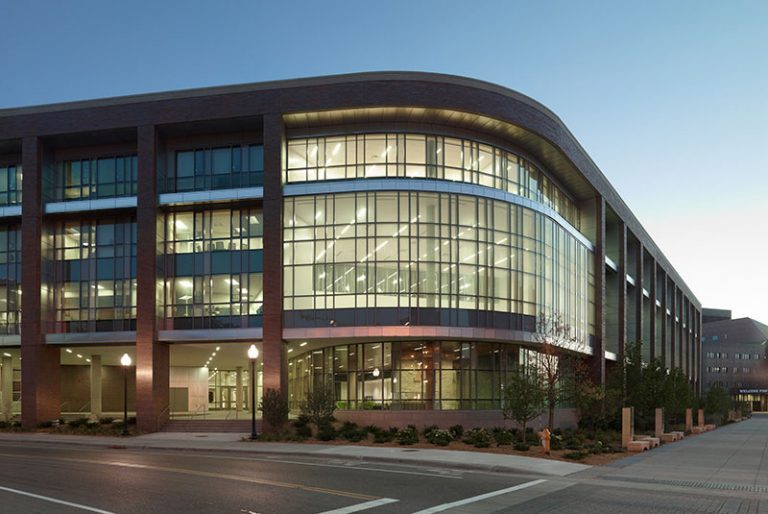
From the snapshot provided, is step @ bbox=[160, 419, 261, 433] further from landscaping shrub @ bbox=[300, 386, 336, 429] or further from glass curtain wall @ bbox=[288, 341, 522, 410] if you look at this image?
landscaping shrub @ bbox=[300, 386, 336, 429]

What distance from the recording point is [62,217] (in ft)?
149

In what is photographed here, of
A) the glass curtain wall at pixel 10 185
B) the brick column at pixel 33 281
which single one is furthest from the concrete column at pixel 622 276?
the glass curtain wall at pixel 10 185

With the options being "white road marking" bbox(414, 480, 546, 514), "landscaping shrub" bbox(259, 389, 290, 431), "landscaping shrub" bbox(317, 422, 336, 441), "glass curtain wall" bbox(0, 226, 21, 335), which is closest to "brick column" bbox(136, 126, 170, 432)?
"landscaping shrub" bbox(259, 389, 290, 431)

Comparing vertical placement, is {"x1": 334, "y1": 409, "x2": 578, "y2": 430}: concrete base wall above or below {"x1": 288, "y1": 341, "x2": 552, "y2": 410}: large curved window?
below

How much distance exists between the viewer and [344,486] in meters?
18.8

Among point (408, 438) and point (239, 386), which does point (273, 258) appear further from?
point (239, 386)

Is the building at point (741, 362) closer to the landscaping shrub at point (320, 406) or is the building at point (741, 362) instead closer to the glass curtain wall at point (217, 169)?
the glass curtain wall at point (217, 169)

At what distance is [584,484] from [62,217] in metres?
35.8

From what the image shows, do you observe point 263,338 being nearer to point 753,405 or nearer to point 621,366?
point 621,366

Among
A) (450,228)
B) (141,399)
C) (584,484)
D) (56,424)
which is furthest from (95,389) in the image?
(584,484)

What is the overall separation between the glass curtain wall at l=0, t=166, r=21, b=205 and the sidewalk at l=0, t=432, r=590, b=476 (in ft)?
47.7

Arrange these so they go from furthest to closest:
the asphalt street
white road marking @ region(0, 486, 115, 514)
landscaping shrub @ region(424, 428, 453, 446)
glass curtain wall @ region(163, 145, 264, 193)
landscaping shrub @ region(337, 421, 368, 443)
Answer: glass curtain wall @ region(163, 145, 264, 193) < landscaping shrub @ region(337, 421, 368, 443) < landscaping shrub @ region(424, 428, 453, 446) < the asphalt street < white road marking @ region(0, 486, 115, 514)

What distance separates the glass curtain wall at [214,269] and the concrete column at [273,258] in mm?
2082

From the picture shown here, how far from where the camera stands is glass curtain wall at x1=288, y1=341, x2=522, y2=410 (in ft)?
136
